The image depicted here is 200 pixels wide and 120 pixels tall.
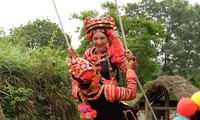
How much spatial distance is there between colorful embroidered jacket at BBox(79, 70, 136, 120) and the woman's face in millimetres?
371

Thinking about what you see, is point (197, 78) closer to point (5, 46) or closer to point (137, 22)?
point (137, 22)

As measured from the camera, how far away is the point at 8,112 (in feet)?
17.7

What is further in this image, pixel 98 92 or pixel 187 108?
pixel 98 92

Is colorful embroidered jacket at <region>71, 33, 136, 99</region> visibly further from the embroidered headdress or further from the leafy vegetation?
the leafy vegetation

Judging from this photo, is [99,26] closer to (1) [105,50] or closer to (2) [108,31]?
(2) [108,31]

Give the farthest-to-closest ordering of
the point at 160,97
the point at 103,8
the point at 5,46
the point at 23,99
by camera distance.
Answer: the point at 103,8
the point at 5,46
the point at 160,97
the point at 23,99

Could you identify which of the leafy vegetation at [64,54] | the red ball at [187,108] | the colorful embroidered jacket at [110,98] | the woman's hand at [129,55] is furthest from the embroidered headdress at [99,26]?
the leafy vegetation at [64,54]

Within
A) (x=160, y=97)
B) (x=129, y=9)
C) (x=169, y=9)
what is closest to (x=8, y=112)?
(x=160, y=97)

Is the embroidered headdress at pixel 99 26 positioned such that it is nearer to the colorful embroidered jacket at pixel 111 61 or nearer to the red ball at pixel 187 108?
the colorful embroidered jacket at pixel 111 61

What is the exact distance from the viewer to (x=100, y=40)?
344 cm

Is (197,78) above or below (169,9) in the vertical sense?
below

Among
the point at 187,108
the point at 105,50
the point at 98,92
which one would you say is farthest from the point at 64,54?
the point at 187,108

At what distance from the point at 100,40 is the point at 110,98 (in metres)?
0.61

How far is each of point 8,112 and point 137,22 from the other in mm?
13773
